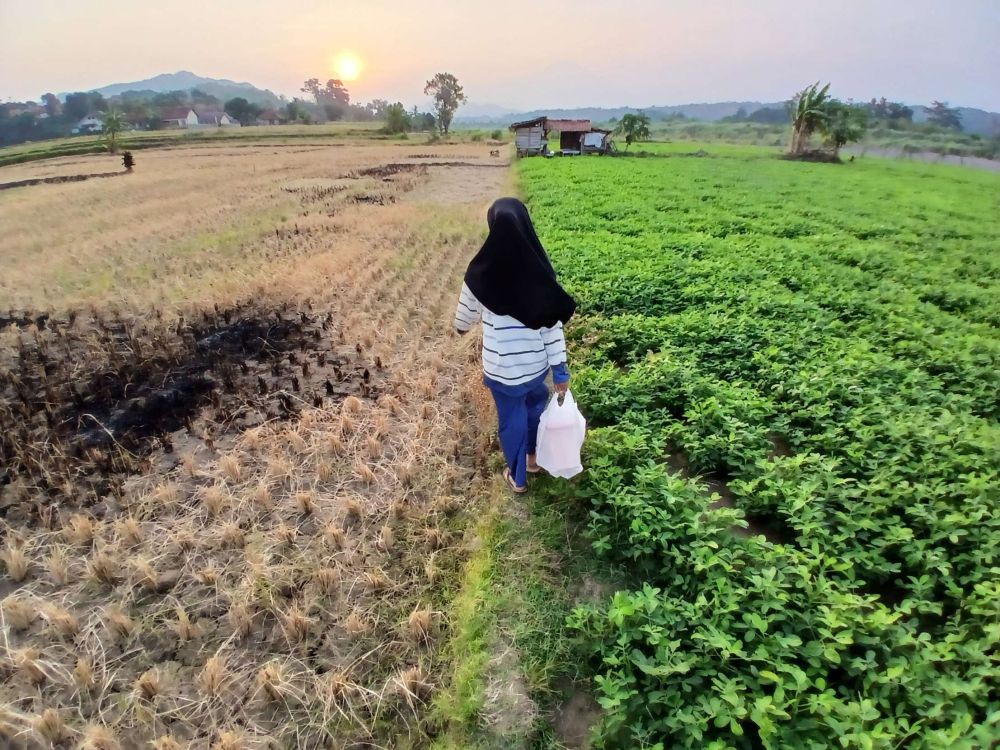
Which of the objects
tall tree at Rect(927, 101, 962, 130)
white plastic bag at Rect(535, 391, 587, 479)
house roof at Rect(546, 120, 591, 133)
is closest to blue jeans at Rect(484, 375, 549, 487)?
white plastic bag at Rect(535, 391, 587, 479)

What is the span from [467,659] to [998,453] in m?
3.70

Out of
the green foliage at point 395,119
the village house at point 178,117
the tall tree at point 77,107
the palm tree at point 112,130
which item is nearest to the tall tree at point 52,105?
the tall tree at point 77,107

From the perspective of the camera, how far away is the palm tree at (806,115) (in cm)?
3481

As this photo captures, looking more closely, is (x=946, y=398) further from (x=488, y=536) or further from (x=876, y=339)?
(x=488, y=536)

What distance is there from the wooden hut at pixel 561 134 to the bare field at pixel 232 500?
27.8 meters

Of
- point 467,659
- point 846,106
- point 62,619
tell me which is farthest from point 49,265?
point 846,106

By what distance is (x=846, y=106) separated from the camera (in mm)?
34500

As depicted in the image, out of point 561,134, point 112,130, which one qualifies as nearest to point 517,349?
point 561,134

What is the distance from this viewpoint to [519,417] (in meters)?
3.73

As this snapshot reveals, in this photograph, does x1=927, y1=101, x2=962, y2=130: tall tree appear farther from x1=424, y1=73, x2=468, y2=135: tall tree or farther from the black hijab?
the black hijab

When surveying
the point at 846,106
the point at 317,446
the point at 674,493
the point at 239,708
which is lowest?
the point at 239,708

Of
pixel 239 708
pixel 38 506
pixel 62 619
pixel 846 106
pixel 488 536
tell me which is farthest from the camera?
pixel 846 106

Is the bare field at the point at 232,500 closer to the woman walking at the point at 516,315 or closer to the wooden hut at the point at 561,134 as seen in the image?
the woman walking at the point at 516,315

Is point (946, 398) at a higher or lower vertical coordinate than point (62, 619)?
higher
